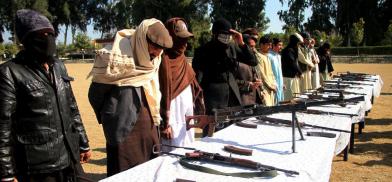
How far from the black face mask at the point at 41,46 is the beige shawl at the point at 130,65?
22.1 inches

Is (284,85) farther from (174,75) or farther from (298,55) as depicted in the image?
(174,75)

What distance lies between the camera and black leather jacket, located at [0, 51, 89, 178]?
219cm

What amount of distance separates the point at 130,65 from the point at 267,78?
11.4 feet

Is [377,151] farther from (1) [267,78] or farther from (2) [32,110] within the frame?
A: (2) [32,110]

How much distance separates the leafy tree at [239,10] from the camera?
45844 millimetres

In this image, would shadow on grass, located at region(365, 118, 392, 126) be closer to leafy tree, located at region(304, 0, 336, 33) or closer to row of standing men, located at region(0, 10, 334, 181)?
row of standing men, located at region(0, 10, 334, 181)

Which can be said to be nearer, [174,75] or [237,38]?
[174,75]

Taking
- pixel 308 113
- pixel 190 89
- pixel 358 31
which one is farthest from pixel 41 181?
pixel 358 31

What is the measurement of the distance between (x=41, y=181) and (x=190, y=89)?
178cm

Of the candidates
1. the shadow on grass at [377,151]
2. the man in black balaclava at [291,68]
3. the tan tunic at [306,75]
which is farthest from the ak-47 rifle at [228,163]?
the tan tunic at [306,75]

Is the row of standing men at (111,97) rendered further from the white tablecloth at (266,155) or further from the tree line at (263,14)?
the tree line at (263,14)

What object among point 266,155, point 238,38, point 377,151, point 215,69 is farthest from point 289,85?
point 266,155

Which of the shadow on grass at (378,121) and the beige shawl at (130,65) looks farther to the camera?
the shadow on grass at (378,121)

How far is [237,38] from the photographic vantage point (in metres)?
4.91
